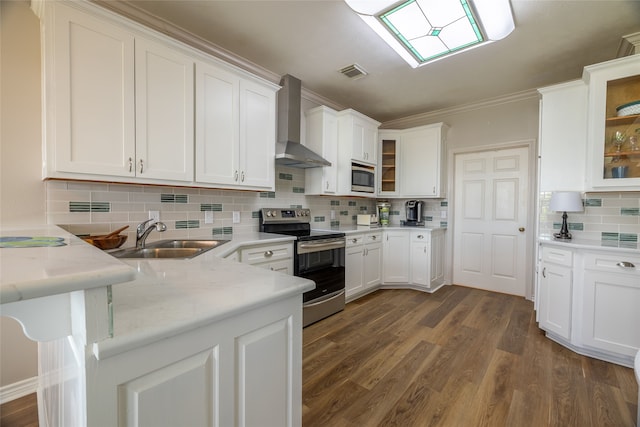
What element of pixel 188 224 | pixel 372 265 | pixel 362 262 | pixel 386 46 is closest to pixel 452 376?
pixel 362 262

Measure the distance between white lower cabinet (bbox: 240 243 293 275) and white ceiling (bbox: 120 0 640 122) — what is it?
6.07 feet

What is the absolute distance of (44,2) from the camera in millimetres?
1518

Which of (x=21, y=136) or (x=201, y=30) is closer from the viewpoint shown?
(x=21, y=136)

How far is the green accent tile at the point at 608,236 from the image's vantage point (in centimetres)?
254

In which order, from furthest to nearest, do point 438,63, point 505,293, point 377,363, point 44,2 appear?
1. point 505,293
2. point 438,63
3. point 377,363
4. point 44,2

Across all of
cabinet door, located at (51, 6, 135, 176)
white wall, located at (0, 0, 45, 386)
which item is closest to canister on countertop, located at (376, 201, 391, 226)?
cabinet door, located at (51, 6, 135, 176)

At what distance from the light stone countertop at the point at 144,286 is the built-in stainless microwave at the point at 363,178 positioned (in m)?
2.67

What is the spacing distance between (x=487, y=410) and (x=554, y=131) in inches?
98.1

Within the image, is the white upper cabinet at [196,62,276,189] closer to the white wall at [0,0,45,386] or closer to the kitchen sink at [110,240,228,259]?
the kitchen sink at [110,240,228,259]

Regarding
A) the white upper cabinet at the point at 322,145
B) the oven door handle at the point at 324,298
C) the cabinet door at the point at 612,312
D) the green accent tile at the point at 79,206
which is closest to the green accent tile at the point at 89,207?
the green accent tile at the point at 79,206

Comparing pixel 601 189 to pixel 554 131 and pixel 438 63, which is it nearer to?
pixel 554 131

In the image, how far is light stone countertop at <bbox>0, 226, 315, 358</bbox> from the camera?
443 millimetres

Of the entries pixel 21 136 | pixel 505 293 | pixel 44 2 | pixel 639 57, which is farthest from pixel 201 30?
pixel 505 293

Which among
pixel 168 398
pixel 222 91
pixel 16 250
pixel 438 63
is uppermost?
pixel 438 63
